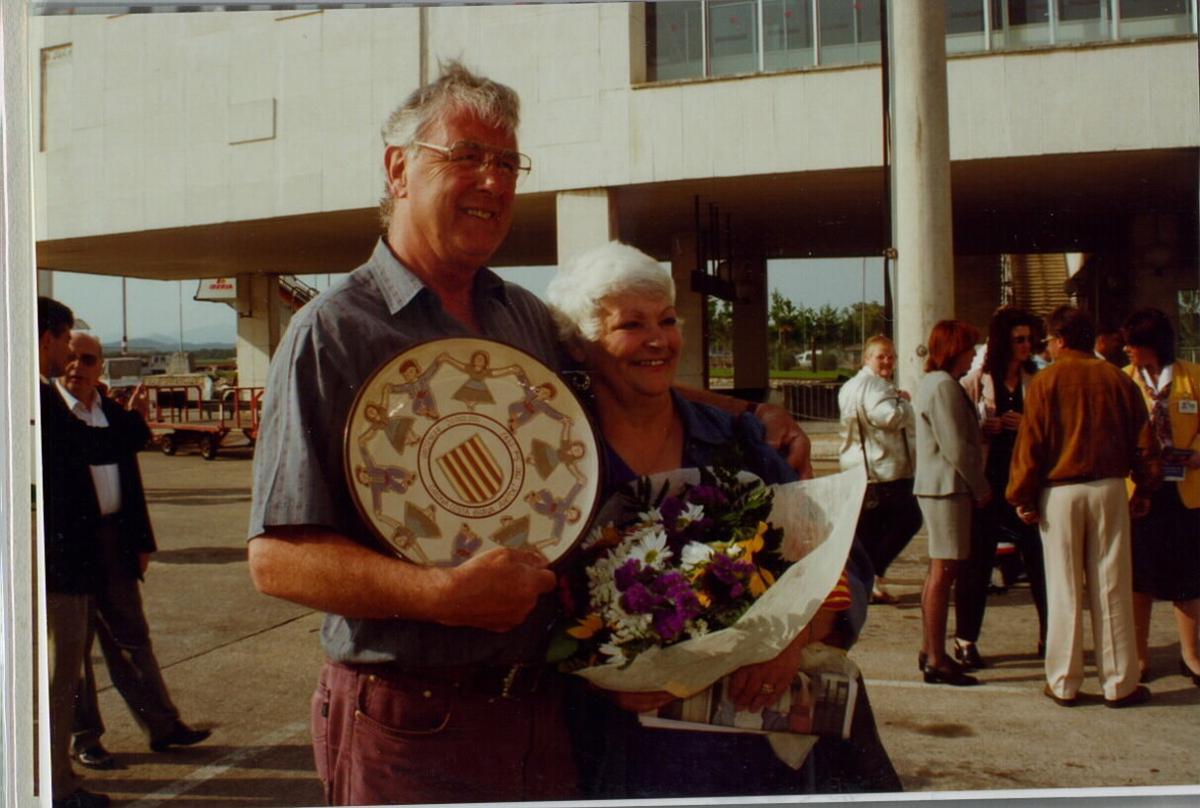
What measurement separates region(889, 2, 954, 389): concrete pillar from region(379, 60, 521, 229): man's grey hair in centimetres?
107

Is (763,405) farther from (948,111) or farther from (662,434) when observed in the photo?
(948,111)

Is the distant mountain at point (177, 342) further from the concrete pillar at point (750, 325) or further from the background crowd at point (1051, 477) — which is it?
the background crowd at point (1051, 477)

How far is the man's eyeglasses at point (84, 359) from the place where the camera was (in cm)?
243

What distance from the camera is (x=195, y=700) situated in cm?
243

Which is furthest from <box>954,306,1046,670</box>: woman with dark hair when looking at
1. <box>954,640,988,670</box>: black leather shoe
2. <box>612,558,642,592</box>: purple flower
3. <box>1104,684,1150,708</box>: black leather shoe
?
<box>612,558,642,592</box>: purple flower

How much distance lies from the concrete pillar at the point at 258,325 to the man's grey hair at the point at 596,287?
62 cm

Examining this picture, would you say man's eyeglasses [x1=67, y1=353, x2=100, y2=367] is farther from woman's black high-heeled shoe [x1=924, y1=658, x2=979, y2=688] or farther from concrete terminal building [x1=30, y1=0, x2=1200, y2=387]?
woman's black high-heeled shoe [x1=924, y1=658, x2=979, y2=688]

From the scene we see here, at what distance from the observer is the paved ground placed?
2.34 meters

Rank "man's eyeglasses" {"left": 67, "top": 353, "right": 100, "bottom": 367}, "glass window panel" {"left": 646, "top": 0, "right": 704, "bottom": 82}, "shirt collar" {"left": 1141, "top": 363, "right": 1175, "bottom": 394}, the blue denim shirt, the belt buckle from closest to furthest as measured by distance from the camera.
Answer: the blue denim shirt
the belt buckle
"man's eyeglasses" {"left": 67, "top": 353, "right": 100, "bottom": 367}
"glass window panel" {"left": 646, "top": 0, "right": 704, "bottom": 82}
"shirt collar" {"left": 1141, "top": 363, "right": 1175, "bottom": 394}

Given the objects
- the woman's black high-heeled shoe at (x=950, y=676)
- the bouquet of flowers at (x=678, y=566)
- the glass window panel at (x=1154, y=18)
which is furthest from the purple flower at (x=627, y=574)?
the glass window panel at (x=1154, y=18)

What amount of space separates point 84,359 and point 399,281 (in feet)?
3.11

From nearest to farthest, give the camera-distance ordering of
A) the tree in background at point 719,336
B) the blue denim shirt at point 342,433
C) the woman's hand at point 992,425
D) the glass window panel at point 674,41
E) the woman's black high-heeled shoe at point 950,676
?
the blue denim shirt at point 342,433 → the tree in background at point 719,336 → the glass window panel at point 674,41 → the woman's black high-heeled shoe at point 950,676 → the woman's hand at point 992,425

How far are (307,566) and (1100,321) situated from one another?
220cm

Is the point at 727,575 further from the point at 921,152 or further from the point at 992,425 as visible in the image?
the point at 992,425
